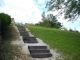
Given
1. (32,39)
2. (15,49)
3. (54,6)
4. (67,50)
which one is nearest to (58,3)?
(54,6)

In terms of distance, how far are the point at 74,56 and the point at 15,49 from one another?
11.5 ft

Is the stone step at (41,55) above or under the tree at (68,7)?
under

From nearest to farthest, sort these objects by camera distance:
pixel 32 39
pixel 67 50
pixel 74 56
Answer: pixel 74 56 → pixel 67 50 → pixel 32 39

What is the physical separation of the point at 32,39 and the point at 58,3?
5073 mm

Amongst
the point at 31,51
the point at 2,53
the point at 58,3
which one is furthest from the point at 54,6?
the point at 2,53

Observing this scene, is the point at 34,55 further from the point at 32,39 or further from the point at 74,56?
the point at 32,39

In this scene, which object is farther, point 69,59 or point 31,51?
point 31,51

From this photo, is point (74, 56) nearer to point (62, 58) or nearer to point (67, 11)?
point (62, 58)

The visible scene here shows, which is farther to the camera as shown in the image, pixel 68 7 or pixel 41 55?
pixel 68 7

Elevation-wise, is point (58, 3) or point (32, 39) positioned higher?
point (58, 3)

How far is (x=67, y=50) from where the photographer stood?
10.6 meters

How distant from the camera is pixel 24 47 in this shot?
1084cm

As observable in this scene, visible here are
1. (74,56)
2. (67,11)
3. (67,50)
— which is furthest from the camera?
(67,11)

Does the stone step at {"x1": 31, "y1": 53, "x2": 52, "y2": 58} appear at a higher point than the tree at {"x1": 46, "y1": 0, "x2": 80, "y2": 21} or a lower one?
lower
